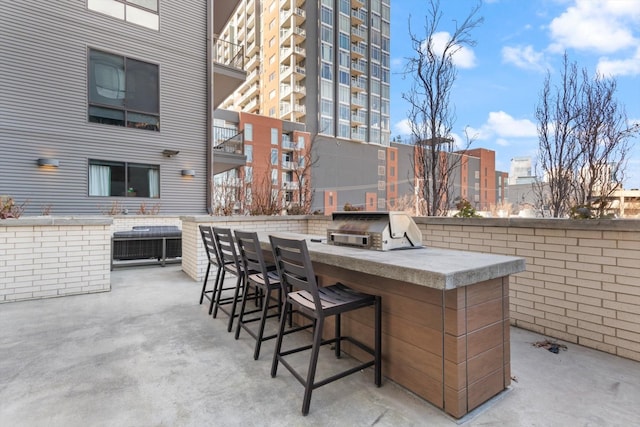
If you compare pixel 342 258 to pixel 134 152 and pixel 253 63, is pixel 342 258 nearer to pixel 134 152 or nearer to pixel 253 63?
pixel 134 152

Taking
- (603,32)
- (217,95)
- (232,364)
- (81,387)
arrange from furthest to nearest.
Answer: (217,95)
(603,32)
(232,364)
(81,387)

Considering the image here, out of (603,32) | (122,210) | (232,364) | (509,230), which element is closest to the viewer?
(232,364)

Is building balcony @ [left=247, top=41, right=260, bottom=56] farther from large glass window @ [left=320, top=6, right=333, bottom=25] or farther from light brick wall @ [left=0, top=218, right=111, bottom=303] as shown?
light brick wall @ [left=0, top=218, right=111, bottom=303]

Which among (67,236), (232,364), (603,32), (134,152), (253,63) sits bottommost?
(232,364)

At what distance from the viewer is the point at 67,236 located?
420 centimetres

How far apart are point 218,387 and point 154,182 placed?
7582mm

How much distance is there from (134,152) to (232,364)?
293 inches

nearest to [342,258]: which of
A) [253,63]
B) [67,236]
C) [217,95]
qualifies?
[67,236]

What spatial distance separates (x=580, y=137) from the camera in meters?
4.44

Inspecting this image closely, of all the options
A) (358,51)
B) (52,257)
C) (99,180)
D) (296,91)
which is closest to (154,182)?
(99,180)

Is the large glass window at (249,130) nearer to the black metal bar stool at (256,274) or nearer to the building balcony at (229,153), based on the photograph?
the building balcony at (229,153)

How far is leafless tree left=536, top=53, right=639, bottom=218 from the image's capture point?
4.36 metres

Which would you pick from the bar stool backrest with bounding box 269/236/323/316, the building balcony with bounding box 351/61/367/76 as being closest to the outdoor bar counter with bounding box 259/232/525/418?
the bar stool backrest with bounding box 269/236/323/316

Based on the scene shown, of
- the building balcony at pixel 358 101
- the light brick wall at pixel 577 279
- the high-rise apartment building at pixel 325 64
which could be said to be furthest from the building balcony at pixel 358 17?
the light brick wall at pixel 577 279
